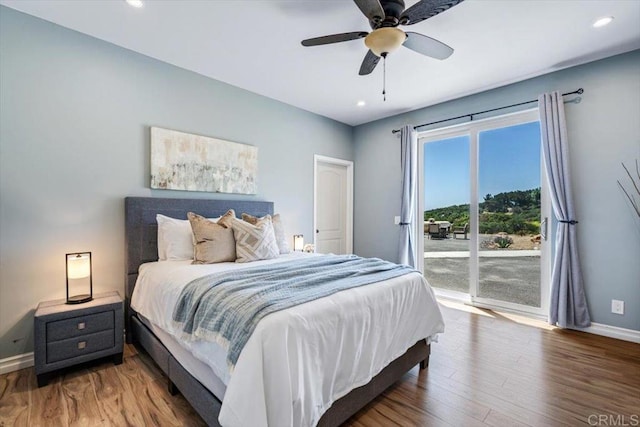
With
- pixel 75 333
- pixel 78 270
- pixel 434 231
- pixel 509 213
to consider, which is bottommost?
pixel 75 333

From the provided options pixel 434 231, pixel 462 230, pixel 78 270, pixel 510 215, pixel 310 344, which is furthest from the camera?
pixel 434 231

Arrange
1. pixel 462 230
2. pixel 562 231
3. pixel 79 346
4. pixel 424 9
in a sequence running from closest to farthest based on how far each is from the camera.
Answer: pixel 424 9
pixel 79 346
pixel 562 231
pixel 462 230

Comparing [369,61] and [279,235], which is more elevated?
[369,61]

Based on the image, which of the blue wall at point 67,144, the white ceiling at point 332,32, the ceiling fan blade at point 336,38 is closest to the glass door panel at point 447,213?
the white ceiling at point 332,32

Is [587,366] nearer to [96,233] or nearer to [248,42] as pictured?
[248,42]

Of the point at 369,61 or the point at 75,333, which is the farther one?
the point at 369,61

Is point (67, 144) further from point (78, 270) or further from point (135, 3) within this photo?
point (135, 3)

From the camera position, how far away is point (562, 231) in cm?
308

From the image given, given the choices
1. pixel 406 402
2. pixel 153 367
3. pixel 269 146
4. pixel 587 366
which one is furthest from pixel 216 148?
pixel 587 366

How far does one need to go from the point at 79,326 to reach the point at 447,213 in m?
4.37

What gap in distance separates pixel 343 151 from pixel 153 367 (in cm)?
412

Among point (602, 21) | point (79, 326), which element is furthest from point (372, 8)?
point (79, 326)

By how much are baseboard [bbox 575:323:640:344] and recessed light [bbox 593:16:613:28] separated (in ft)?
9.40

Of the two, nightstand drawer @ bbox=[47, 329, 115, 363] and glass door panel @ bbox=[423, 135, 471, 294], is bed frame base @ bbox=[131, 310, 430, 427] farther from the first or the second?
glass door panel @ bbox=[423, 135, 471, 294]
